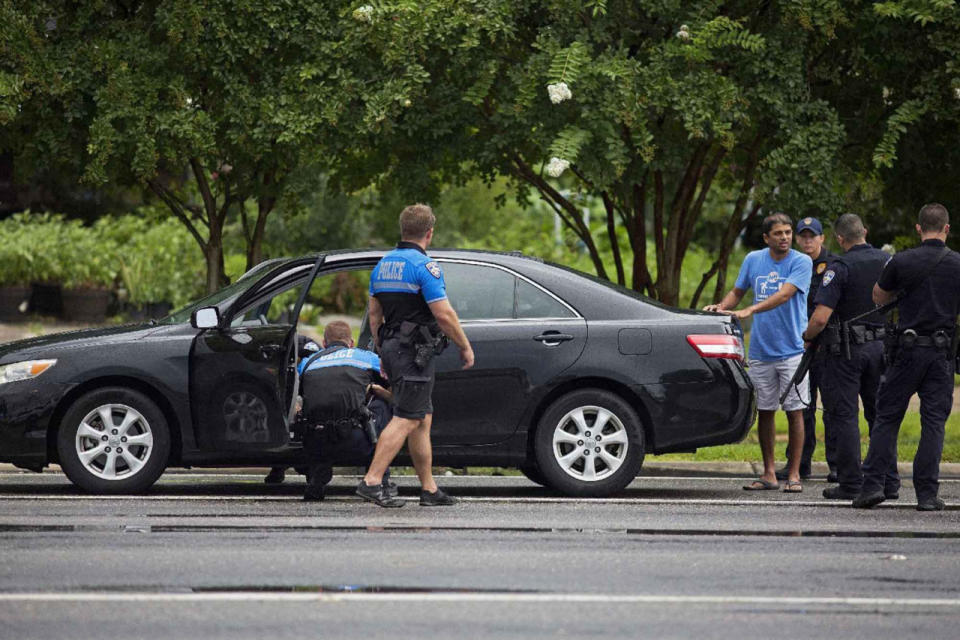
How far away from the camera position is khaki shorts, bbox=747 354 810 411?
1109 centimetres

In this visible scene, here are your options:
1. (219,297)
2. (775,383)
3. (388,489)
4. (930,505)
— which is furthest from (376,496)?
(930,505)

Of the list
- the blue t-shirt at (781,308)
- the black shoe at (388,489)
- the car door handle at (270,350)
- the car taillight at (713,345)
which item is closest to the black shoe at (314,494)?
the black shoe at (388,489)

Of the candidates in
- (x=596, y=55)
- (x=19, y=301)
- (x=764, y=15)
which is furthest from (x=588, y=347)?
(x=19, y=301)

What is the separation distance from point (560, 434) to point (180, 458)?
2370 millimetres

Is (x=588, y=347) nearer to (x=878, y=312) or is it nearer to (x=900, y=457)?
(x=878, y=312)

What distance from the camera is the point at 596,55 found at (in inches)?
540

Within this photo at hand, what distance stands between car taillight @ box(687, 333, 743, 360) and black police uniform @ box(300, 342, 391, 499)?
204 cm

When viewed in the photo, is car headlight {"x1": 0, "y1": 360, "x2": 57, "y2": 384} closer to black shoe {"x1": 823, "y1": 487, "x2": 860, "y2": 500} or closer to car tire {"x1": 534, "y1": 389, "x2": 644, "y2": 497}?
car tire {"x1": 534, "y1": 389, "x2": 644, "y2": 497}

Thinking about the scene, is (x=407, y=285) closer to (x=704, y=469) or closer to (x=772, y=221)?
(x=772, y=221)

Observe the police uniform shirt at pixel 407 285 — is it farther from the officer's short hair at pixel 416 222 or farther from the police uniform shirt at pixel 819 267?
the police uniform shirt at pixel 819 267

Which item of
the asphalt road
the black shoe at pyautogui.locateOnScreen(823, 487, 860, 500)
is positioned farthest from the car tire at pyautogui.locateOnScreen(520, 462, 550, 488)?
the black shoe at pyautogui.locateOnScreen(823, 487, 860, 500)

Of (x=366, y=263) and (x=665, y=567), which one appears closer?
(x=665, y=567)

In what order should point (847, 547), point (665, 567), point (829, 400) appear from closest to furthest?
point (665, 567), point (847, 547), point (829, 400)

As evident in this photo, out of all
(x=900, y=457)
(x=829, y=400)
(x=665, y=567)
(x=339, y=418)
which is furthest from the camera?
(x=900, y=457)
